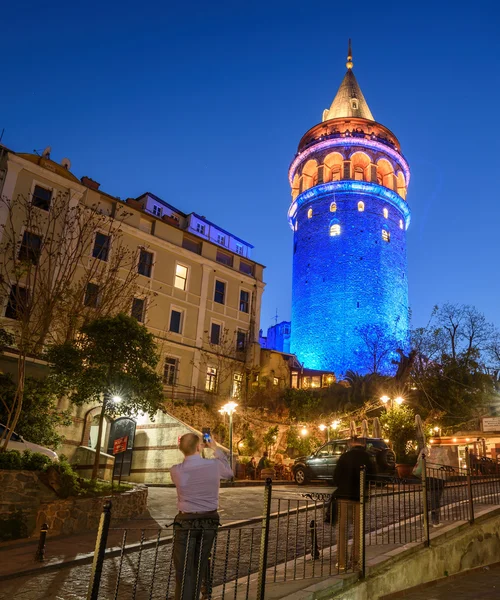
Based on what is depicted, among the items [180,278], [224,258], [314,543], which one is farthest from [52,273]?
[314,543]

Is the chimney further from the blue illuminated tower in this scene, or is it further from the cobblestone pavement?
the cobblestone pavement

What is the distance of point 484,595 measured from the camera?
7.08 m

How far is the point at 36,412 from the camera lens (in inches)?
645

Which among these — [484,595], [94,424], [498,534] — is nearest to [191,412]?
[94,424]

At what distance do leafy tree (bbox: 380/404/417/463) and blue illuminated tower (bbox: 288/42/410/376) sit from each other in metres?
14.1

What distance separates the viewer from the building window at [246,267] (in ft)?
122

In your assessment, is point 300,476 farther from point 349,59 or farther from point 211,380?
point 349,59

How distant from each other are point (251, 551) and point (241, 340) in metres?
29.7

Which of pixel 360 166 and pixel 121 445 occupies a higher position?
pixel 360 166

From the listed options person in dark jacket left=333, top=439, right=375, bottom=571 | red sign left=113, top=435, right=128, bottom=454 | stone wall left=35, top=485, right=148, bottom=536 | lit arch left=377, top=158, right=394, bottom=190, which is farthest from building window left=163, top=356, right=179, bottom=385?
lit arch left=377, top=158, right=394, bottom=190

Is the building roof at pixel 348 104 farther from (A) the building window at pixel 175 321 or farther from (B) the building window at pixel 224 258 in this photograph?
(A) the building window at pixel 175 321

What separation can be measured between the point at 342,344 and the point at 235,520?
34394mm

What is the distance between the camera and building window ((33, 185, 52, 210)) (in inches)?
1027

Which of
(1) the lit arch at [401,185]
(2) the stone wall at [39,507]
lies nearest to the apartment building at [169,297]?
(2) the stone wall at [39,507]
